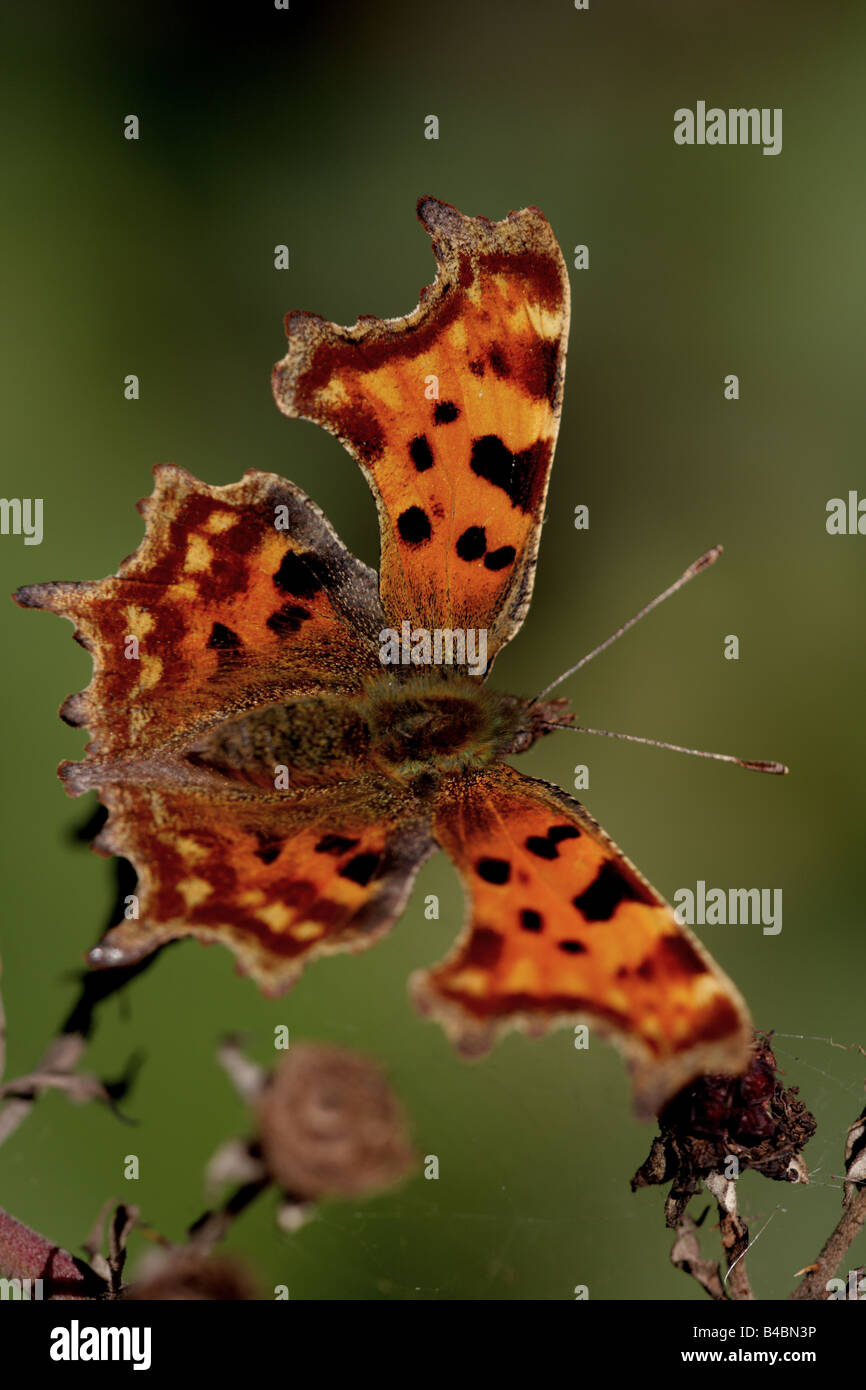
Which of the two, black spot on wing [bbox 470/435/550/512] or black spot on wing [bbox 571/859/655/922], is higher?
black spot on wing [bbox 470/435/550/512]

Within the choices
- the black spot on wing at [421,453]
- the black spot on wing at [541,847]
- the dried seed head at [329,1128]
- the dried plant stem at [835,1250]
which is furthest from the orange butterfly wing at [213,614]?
the dried plant stem at [835,1250]

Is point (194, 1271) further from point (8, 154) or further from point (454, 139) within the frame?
point (454, 139)

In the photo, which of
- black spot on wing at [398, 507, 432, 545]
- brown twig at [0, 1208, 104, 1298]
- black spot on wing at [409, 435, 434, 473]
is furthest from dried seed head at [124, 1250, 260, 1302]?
black spot on wing at [409, 435, 434, 473]

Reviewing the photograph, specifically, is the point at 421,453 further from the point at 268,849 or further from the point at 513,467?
the point at 268,849

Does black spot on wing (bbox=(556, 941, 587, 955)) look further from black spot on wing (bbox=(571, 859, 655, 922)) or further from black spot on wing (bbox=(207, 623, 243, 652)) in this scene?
black spot on wing (bbox=(207, 623, 243, 652))

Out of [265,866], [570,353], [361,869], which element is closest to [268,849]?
[265,866]

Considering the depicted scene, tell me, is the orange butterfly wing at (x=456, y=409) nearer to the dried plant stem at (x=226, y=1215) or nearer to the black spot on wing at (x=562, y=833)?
the black spot on wing at (x=562, y=833)
